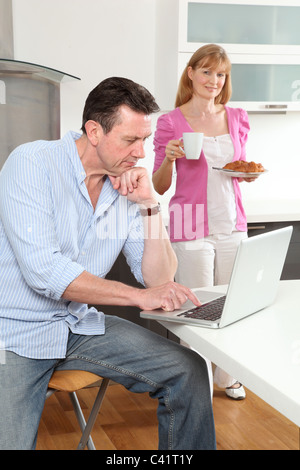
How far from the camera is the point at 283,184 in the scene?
4.05 meters

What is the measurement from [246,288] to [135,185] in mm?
596

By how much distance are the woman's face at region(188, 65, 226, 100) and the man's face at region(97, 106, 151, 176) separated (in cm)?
95

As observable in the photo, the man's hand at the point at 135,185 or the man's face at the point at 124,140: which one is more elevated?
the man's face at the point at 124,140

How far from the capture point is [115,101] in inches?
69.7

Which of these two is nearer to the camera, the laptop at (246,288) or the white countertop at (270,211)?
the laptop at (246,288)

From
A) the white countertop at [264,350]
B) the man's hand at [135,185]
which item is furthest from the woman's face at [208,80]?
the white countertop at [264,350]

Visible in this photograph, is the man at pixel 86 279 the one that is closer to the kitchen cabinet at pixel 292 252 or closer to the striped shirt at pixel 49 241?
the striped shirt at pixel 49 241

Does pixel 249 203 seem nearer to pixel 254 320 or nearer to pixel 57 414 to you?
pixel 57 414

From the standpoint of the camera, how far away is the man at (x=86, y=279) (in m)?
1.64

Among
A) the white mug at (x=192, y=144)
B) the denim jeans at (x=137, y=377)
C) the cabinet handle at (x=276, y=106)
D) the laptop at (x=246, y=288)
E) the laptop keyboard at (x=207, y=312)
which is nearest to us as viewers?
the laptop at (x=246, y=288)

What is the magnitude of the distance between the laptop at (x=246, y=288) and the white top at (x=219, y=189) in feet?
3.21

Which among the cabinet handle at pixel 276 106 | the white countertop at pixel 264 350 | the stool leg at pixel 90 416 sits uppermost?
the cabinet handle at pixel 276 106

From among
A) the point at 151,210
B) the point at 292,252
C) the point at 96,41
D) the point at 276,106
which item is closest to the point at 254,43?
the point at 276,106

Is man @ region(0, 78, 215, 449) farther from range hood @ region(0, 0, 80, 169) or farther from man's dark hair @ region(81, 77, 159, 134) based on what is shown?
range hood @ region(0, 0, 80, 169)
